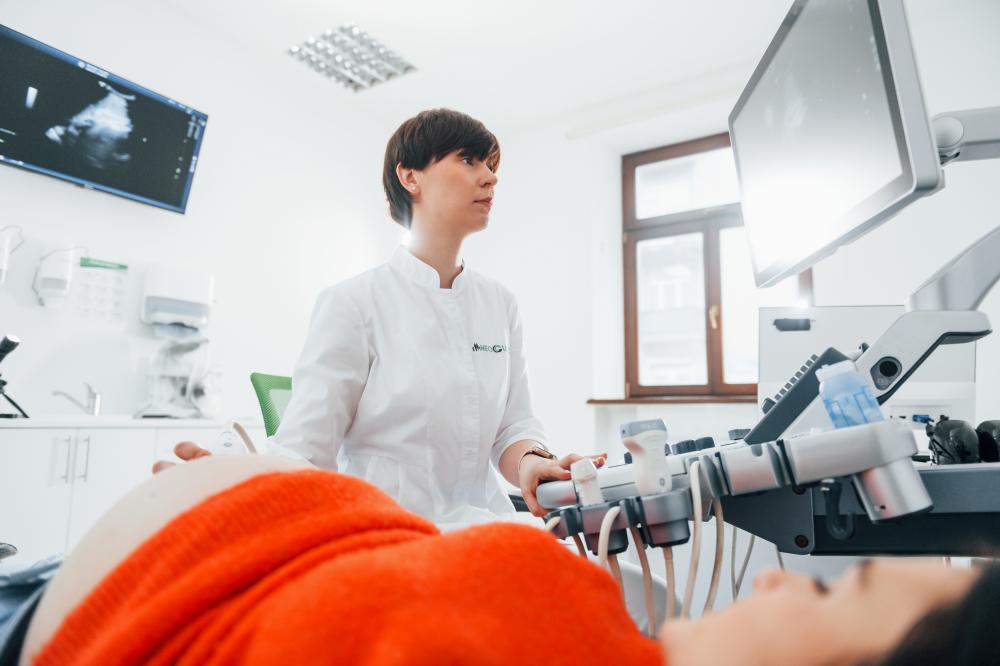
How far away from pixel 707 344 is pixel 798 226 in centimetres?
293

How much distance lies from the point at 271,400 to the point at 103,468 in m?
0.97

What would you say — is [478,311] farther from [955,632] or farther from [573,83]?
[573,83]

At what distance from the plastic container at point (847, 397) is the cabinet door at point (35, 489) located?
7.35ft

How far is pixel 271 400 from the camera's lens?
1.62 m

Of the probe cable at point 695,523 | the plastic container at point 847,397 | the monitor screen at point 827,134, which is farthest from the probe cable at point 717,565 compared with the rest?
the monitor screen at point 827,134

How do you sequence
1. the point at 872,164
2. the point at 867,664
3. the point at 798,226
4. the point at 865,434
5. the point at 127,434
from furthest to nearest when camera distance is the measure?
the point at 127,434 < the point at 798,226 < the point at 872,164 < the point at 865,434 < the point at 867,664

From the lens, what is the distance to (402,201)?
1448 mm

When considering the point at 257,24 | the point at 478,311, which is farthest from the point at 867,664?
the point at 257,24

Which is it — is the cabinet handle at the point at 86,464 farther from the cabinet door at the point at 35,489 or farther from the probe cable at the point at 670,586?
the probe cable at the point at 670,586

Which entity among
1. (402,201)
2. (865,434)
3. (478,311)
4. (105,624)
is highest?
(402,201)

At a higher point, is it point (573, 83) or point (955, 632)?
point (573, 83)

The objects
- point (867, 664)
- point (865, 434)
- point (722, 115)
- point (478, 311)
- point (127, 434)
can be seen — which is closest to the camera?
point (867, 664)

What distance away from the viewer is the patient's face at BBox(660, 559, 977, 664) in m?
0.30

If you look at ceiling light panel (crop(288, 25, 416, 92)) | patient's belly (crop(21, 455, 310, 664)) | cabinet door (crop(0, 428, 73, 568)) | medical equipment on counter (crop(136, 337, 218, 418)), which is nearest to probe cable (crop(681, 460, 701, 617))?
patient's belly (crop(21, 455, 310, 664))
